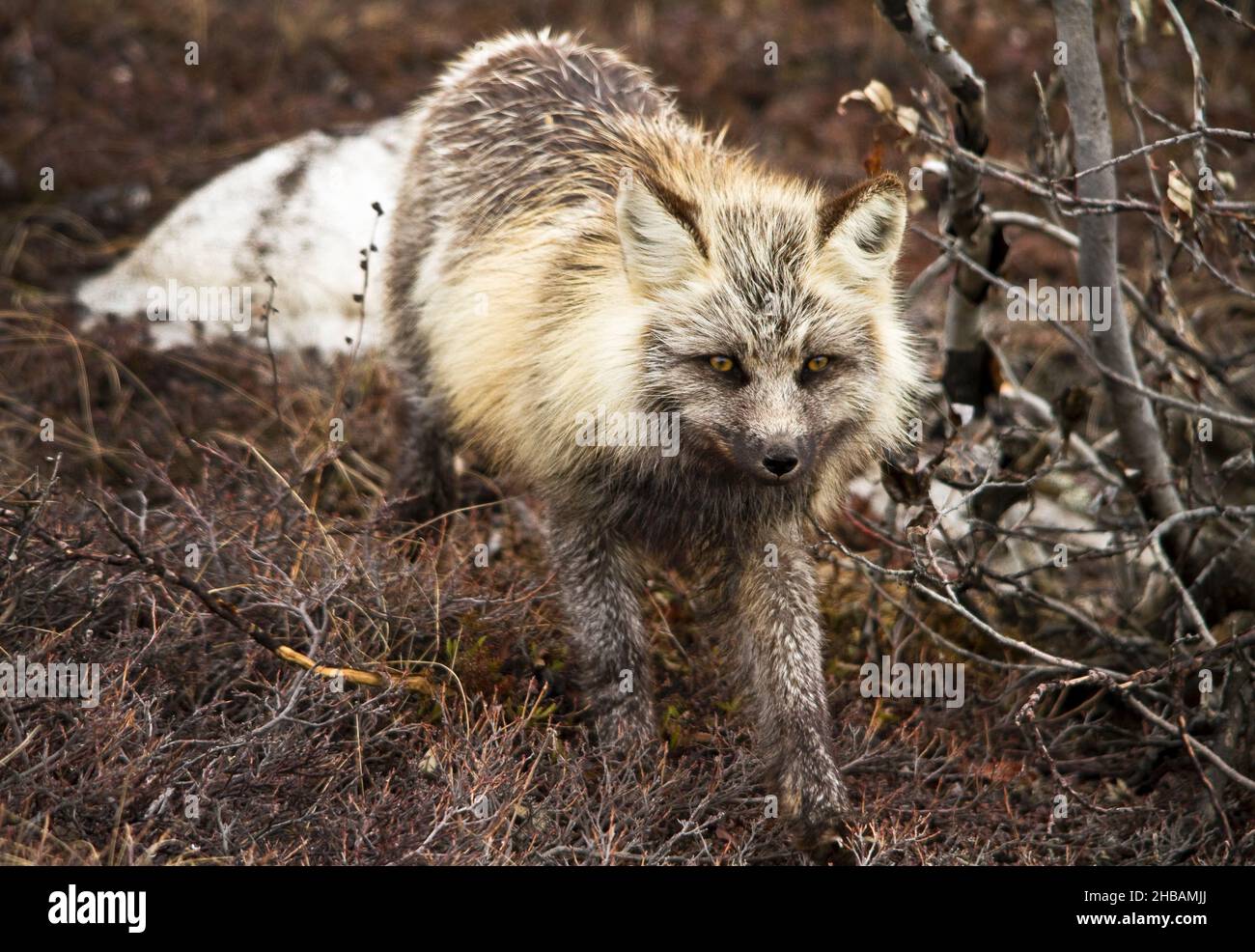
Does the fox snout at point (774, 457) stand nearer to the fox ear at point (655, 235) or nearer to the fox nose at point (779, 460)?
the fox nose at point (779, 460)

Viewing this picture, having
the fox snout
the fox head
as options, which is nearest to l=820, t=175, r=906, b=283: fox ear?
the fox head

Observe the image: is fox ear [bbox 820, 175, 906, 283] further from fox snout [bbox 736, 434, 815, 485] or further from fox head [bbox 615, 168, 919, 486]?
fox snout [bbox 736, 434, 815, 485]

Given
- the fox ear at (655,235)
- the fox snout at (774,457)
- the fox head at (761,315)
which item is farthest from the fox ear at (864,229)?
the fox snout at (774,457)

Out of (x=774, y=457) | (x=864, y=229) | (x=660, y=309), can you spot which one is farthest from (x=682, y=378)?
(x=864, y=229)

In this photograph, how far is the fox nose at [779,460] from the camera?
401 centimetres

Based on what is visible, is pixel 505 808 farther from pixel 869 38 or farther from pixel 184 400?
pixel 869 38

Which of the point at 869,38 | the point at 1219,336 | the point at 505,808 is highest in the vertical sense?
the point at 869,38

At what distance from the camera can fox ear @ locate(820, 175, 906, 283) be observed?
435 centimetres

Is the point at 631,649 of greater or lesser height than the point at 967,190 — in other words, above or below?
below

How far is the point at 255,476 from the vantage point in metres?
5.28

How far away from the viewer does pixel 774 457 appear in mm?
4012

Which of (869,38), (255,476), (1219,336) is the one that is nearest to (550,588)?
(255,476)

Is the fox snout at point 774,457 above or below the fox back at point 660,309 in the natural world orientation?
below
